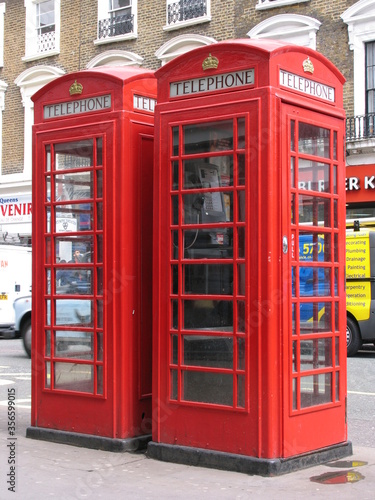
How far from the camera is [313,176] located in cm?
598

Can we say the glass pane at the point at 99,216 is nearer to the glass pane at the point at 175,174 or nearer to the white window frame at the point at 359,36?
the glass pane at the point at 175,174

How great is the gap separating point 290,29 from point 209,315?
664 inches

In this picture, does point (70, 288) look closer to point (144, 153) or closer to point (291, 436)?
point (144, 153)

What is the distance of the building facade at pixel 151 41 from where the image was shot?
2064 cm

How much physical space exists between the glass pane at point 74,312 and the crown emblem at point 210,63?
207cm

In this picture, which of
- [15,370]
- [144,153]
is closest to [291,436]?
[144,153]

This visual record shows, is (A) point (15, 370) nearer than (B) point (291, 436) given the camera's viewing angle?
No

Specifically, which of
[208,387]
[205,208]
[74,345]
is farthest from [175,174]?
[74,345]

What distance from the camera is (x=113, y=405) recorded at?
6.27m

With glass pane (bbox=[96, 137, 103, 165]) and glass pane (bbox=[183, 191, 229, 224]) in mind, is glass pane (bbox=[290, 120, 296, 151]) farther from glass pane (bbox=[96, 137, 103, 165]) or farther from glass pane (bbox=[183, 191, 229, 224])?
glass pane (bbox=[96, 137, 103, 165])

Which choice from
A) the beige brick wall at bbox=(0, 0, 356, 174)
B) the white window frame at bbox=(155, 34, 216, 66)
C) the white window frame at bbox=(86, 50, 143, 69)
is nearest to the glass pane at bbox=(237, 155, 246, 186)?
the beige brick wall at bbox=(0, 0, 356, 174)

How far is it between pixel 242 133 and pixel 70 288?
2.03 metres

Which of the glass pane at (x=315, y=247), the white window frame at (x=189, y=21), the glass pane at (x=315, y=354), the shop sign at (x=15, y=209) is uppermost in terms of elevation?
the white window frame at (x=189, y=21)

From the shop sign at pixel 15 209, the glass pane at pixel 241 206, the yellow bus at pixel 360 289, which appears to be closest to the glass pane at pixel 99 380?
the glass pane at pixel 241 206
